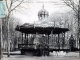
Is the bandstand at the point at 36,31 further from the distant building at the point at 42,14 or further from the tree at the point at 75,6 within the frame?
the tree at the point at 75,6

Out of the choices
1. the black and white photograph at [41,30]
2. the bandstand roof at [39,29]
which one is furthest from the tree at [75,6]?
the bandstand roof at [39,29]

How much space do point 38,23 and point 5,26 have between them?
1.69ft

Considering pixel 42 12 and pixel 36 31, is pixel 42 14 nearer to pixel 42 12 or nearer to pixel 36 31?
pixel 42 12

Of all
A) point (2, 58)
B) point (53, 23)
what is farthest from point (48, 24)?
point (2, 58)

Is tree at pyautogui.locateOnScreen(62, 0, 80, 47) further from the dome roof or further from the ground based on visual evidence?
the ground

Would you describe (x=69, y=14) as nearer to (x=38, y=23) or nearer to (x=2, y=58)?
(x=38, y=23)

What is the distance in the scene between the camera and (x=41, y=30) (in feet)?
37.9

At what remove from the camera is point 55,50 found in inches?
456

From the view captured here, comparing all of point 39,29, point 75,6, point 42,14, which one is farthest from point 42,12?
point 75,6

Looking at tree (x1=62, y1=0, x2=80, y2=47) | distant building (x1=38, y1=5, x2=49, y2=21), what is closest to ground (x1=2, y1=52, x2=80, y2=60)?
tree (x1=62, y1=0, x2=80, y2=47)

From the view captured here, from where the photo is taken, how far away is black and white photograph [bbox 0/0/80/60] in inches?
454

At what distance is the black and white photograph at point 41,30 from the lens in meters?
11.5

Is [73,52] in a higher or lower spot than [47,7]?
lower

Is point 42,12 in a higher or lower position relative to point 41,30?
higher
